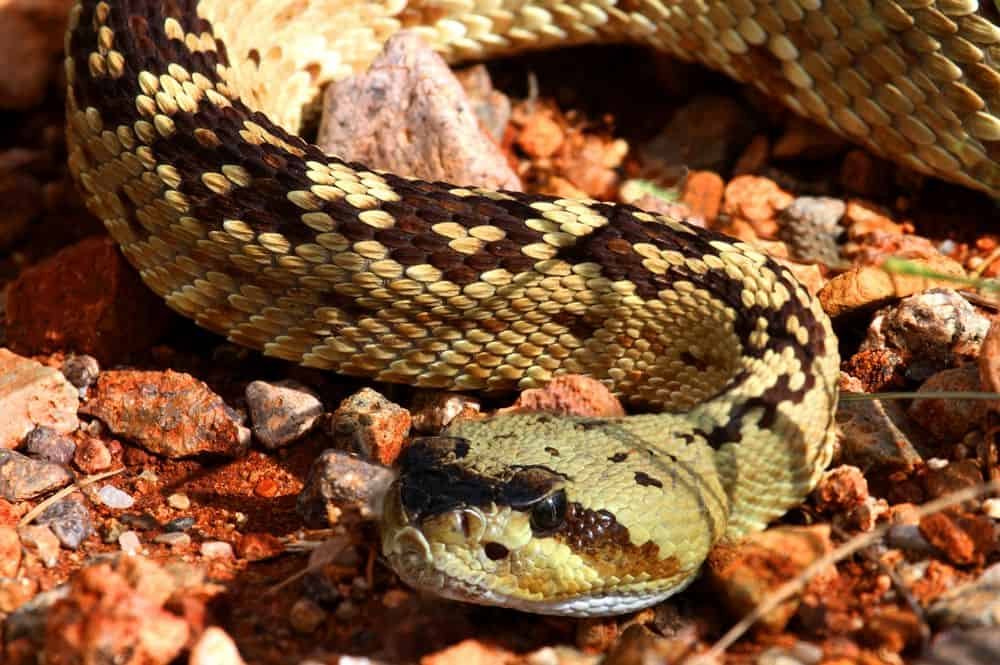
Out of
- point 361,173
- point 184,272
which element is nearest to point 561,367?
point 361,173

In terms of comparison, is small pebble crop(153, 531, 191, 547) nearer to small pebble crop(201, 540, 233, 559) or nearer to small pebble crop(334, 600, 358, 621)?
small pebble crop(201, 540, 233, 559)

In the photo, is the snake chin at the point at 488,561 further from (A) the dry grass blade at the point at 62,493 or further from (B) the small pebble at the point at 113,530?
(A) the dry grass blade at the point at 62,493

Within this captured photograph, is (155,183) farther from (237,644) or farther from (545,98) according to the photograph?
(545,98)

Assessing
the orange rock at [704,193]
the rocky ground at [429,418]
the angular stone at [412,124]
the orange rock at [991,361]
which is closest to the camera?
the rocky ground at [429,418]

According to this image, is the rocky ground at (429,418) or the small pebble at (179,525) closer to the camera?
the rocky ground at (429,418)

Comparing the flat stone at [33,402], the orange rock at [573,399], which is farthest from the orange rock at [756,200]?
the flat stone at [33,402]

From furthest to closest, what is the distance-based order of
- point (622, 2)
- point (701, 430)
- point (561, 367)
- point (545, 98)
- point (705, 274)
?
point (545, 98) → point (622, 2) → point (561, 367) → point (705, 274) → point (701, 430)

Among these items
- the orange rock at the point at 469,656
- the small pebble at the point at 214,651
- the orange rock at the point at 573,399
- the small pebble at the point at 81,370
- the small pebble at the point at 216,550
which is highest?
the orange rock at the point at 573,399
